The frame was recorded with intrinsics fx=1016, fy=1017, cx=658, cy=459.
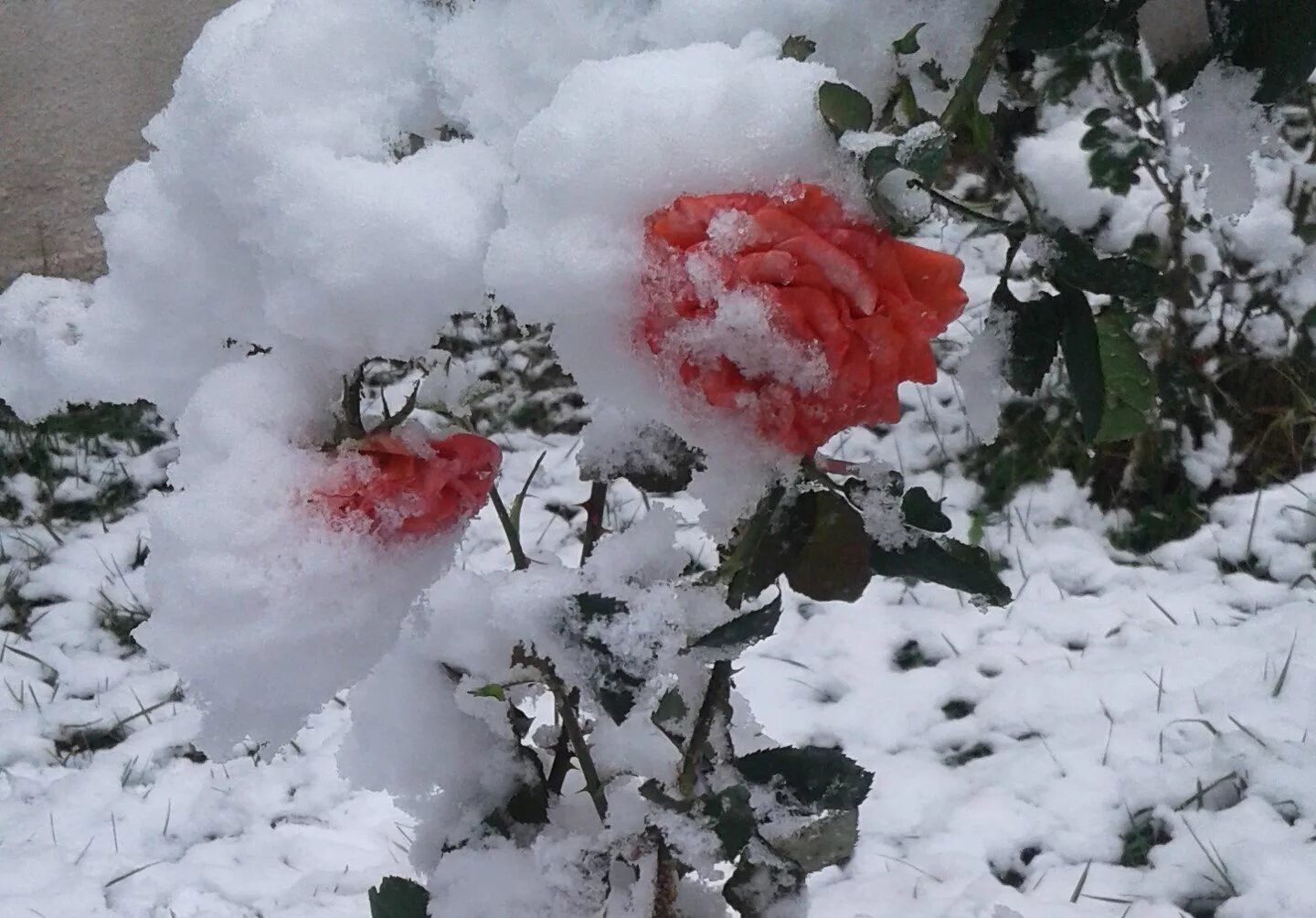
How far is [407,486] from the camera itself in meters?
0.41

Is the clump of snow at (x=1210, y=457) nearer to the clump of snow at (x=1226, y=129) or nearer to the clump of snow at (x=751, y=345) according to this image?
the clump of snow at (x=1226, y=129)

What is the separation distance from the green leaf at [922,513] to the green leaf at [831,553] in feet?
0.11

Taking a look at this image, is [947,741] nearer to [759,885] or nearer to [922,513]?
[759,885]

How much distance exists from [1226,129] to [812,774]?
39cm

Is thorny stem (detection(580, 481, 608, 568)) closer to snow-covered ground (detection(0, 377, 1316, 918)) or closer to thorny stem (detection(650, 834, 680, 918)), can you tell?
thorny stem (detection(650, 834, 680, 918))

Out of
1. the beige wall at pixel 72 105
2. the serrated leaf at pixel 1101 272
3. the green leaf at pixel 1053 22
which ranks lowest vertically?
the beige wall at pixel 72 105

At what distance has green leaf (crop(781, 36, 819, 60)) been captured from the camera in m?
0.40

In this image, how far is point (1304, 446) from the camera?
184cm

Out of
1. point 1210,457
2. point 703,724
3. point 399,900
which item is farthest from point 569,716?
point 1210,457

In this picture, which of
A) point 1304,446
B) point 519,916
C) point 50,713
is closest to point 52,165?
point 50,713

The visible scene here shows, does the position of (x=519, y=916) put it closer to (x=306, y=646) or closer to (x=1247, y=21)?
(x=306, y=646)

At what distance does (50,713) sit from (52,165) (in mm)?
1449

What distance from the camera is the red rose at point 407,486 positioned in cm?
40

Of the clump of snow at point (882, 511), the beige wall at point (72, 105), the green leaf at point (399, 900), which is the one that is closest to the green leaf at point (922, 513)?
the clump of snow at point (882, 511)
